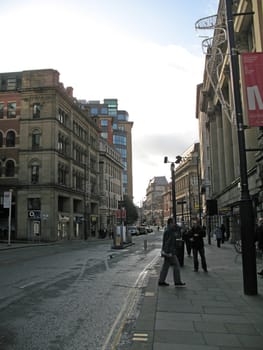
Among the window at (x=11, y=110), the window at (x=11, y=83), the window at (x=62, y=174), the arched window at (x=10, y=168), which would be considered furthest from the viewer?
the window at (x=11, y=83)

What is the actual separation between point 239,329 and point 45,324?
3.25 m

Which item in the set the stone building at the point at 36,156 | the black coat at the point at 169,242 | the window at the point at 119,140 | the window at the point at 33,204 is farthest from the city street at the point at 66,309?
the window at the point at 119,140

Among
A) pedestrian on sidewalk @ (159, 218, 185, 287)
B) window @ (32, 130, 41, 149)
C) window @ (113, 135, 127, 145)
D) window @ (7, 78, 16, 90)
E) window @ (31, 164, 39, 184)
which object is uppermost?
window @ (113, 135, 127, 145)

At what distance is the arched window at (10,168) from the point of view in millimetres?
51719

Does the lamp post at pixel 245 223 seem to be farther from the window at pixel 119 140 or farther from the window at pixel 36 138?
the window at pixel 119 140

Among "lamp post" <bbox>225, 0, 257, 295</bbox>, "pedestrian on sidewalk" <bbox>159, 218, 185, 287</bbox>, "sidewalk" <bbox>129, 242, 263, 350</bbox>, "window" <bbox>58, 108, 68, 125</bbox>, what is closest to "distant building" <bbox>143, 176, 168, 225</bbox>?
"window" <bbox>58, 108, 68, 125</bbox>

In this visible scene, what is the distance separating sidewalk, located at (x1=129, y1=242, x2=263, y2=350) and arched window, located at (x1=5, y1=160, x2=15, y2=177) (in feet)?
144

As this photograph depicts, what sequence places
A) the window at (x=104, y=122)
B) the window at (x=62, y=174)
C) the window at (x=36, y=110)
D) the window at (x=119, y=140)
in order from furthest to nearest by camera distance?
the window at (x=119, y=140) < the window at (x=104, y=122) < the window at (x=62, y=174) < the window at (x=36, y=110)

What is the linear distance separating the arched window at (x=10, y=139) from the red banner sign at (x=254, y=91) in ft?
154

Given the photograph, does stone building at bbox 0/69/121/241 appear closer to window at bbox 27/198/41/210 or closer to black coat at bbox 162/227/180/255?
window at bbox 27/198/41/210

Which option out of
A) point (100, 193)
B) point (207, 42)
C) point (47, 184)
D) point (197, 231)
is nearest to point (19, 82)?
point (47, 184)

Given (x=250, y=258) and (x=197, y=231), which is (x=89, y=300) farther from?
(x=197, y=231)

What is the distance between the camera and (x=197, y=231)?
45.7ft

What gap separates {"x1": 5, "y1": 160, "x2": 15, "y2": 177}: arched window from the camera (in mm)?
51719
